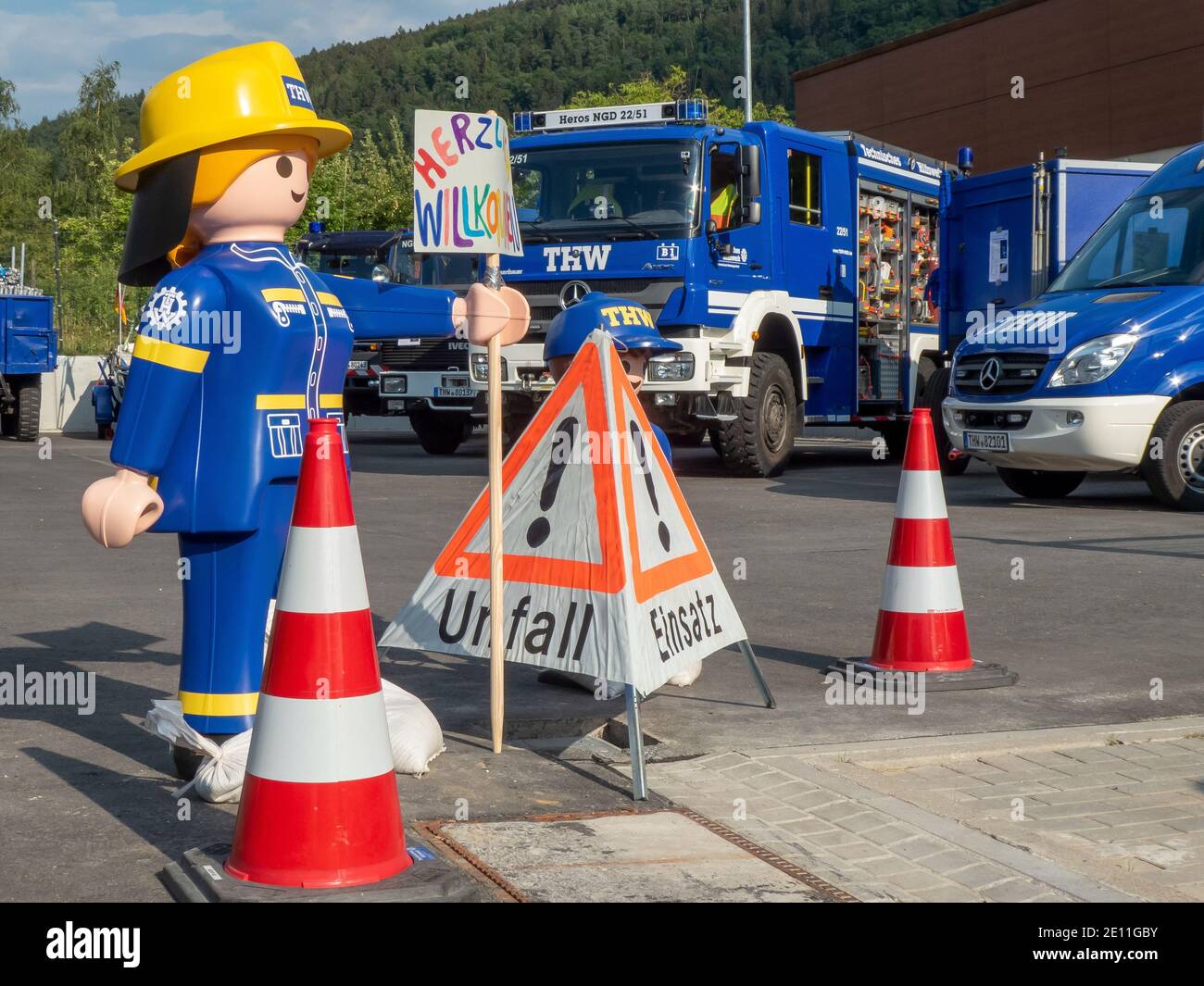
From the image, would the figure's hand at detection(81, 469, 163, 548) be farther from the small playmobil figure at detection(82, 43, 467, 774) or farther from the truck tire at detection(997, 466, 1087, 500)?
the truck tire at detection(997, 466, 1087, 500)

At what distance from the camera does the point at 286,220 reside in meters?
4.67

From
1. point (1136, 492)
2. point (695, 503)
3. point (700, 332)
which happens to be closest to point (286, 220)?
point (695, 503)

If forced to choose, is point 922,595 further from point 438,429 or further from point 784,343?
point 438,429

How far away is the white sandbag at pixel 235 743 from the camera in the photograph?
13.5ft

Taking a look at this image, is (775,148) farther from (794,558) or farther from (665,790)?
(665,790)

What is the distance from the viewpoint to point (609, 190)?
1495 cm

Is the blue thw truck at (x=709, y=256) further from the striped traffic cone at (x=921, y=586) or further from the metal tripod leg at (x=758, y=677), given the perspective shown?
the metal tripod leg at (x=758, y=677)

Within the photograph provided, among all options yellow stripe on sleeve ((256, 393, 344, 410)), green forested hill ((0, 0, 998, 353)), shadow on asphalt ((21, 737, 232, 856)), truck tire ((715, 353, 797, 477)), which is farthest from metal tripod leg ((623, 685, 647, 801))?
green forested hill ((0, 0, 998, 353))

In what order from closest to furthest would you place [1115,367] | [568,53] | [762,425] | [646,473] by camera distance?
[646,473] < [1115,367] < [762,425] < [568,53]

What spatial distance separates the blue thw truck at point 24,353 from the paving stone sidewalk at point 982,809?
2258 cm

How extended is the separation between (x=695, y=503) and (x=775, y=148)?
4.35 meters

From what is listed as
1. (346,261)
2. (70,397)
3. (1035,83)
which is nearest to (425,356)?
(346,261)

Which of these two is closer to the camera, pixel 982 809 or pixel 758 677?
pixel 982 809

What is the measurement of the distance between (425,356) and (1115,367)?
11.2 m
